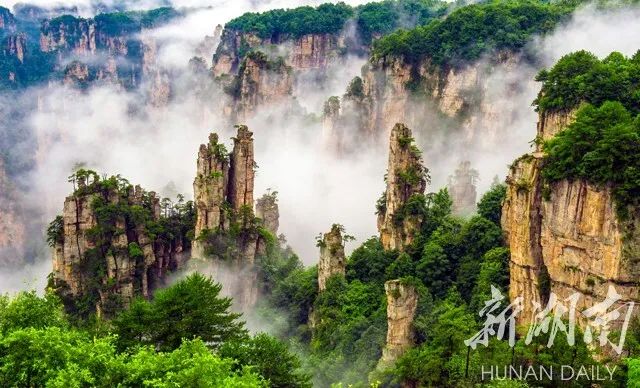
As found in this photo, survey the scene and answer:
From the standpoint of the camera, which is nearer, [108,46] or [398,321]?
[398,321]

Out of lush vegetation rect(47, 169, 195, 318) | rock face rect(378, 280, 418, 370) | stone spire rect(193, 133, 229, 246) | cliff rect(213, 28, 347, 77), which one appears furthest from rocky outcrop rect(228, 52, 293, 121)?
rock face rect(378, 280, 418, 370)

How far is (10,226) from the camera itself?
330 ft

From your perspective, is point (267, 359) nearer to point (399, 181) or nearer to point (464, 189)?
point (399, 181)

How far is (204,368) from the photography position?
21.3 m

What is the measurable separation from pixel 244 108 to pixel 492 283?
193 feet

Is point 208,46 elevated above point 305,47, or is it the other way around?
point 208,46

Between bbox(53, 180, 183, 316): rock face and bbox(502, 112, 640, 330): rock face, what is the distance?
26240 millimetres

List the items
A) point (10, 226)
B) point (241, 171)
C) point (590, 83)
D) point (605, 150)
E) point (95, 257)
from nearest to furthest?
point (605, 150) < point (590, 83) < point (95, 257) < point (241, 171) < point (10, 226)

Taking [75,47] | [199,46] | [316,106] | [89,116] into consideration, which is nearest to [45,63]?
[75,47]

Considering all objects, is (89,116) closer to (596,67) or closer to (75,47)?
(75,47)

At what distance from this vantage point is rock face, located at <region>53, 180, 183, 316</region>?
49.7 metres

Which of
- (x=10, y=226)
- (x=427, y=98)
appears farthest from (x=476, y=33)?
(x=10, y=226)

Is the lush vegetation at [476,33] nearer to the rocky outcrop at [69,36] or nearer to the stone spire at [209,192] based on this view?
the stone spire at [209,192]

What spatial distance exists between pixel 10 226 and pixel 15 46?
43.6 metres
